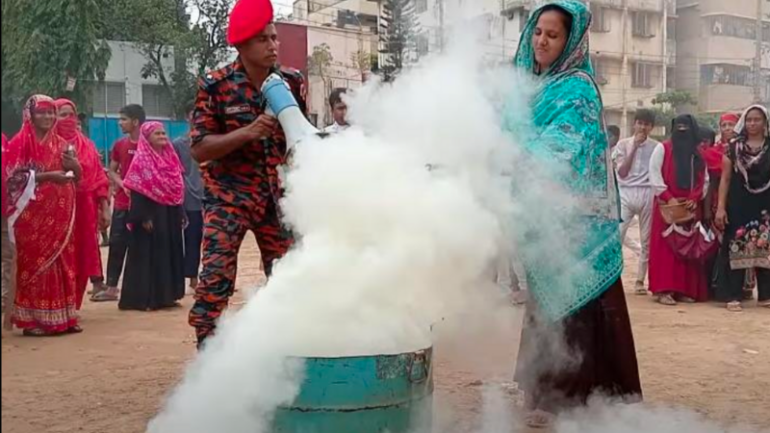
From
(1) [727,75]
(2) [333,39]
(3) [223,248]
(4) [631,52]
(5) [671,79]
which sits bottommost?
(3) [223,248]

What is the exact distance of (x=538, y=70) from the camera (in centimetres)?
350

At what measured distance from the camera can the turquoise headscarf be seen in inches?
129

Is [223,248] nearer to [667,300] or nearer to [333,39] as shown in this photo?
[667,300]

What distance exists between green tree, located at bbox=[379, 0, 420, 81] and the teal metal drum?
3.52 ft

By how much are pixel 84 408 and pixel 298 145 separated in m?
1.97

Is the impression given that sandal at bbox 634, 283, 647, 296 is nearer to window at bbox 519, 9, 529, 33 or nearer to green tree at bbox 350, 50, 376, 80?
green tree at bbox 350, 50, 376, 80

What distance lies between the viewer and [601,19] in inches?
320

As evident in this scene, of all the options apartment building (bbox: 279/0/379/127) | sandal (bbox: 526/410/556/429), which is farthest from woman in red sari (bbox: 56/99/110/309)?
sandal (bbox: 526/410/556/429)

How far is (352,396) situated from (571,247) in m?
1.22

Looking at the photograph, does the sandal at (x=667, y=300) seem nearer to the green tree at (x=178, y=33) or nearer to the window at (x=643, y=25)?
the window at (x=643, y=25)

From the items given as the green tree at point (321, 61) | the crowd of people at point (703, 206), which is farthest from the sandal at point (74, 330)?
the crowd of people at point (703, 206)

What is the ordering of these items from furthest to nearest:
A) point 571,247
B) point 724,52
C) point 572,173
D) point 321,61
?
point 321,61 < point 724,52 < point 571,247 < point 572,173

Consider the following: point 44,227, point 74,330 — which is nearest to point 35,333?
point 74,330

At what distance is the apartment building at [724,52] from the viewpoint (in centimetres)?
778
